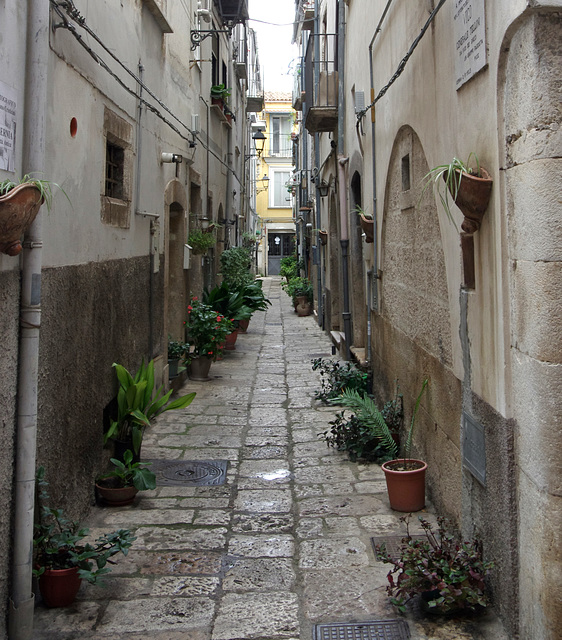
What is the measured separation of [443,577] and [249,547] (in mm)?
1379

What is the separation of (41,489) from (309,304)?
14108mm

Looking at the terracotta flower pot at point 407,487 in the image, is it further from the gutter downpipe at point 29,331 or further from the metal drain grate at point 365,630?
the gutter downpipe at point 29,331

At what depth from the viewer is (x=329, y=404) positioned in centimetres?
781

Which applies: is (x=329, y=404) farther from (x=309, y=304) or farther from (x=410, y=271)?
(x=309, y=304)

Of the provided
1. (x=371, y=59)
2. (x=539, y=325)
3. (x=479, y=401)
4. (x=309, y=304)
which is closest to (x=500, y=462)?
(x=479, y=401)

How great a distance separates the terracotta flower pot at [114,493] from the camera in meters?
4.68

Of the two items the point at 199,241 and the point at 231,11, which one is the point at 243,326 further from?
the point at 231,11

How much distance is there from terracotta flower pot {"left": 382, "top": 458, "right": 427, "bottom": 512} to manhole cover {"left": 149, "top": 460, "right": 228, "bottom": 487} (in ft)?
4.72

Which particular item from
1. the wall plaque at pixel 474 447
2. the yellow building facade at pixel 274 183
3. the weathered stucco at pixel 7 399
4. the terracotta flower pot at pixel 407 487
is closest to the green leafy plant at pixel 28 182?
the weathered stucco at pixel 7 399

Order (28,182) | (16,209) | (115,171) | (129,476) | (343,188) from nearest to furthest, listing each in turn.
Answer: (16,209) < (28,182) < (129,476) < (115,171) < (343,188)

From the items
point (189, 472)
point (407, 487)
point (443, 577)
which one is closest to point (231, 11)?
point (189, 472)

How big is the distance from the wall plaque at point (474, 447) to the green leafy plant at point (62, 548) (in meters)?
1.83

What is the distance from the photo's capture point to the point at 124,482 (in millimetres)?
4762

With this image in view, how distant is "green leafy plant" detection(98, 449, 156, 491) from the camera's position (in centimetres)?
465
